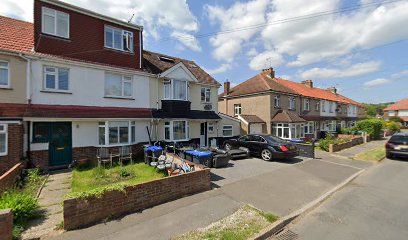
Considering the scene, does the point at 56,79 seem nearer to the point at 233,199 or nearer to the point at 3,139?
the point at 3,139

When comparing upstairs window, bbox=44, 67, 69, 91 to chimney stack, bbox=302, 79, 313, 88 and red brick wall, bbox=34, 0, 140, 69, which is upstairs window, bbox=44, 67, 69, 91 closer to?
red brick wall, bbox=34, 0, 140, 69

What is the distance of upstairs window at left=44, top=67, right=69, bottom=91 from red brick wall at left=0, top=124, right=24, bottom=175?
242 centimetres

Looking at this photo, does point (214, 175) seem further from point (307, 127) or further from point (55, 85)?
point (307, 127)

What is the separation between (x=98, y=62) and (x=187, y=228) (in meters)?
11.0

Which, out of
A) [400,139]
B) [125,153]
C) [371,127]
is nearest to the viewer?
[125,153]

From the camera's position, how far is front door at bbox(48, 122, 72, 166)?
404 inches

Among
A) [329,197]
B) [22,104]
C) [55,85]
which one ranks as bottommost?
[329,197]

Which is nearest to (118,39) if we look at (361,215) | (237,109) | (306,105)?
(361,215)

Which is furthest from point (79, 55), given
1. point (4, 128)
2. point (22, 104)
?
point (4, 128)

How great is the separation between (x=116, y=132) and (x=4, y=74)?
18.5 ft

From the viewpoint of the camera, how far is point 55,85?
1045 cm

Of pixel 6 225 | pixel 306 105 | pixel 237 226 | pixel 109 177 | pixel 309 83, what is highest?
pixel 309 83

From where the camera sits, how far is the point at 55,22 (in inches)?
421

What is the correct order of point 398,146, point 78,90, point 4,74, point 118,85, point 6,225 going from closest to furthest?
point 6,225, point 4,74, point 78,90, point 118,85, point 398,146
